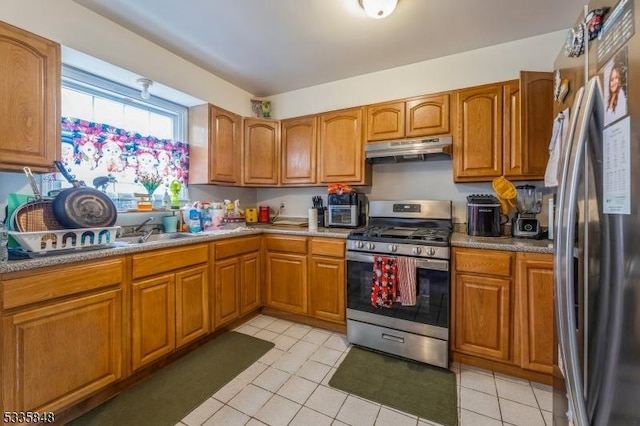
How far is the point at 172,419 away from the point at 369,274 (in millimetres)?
1512

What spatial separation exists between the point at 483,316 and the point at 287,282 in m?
1.61

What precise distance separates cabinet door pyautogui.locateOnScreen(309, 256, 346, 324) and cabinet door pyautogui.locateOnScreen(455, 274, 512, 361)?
897mm

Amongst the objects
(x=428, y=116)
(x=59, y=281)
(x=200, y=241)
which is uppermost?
(x=428, y=116)

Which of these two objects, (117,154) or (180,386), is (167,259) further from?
(117,154)

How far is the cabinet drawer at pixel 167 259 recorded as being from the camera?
1729mm

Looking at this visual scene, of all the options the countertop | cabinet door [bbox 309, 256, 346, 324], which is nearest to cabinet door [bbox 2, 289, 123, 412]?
the countertop

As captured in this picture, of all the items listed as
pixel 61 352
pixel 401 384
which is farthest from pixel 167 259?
pixel 401 384

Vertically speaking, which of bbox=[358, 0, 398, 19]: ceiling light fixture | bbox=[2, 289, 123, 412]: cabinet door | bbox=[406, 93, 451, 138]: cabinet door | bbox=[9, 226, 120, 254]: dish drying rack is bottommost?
bbox=[2, 289, 123, 412]: cabinet door

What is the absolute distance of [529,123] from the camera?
78.4 inches

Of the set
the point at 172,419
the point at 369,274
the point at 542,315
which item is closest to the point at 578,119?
the point at 542,315

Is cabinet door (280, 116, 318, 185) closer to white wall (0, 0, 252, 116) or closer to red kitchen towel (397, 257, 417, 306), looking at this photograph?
white wall (0, 0, 252, 116)

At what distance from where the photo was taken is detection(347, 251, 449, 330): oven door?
75.5 inches

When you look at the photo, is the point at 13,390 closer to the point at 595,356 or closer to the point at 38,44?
the point at 38,44

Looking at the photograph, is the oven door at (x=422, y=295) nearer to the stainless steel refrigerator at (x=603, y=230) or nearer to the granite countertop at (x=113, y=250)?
the granite countertop at (x=113, y=250)
